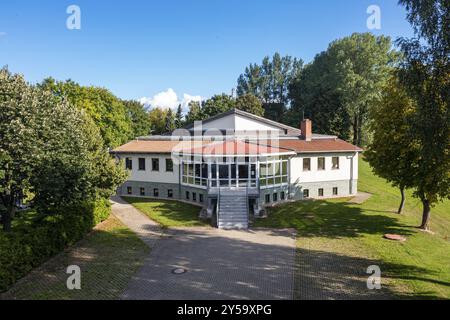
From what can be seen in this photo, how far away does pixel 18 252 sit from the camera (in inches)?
571

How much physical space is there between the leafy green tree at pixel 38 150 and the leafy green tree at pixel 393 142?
18.5 m

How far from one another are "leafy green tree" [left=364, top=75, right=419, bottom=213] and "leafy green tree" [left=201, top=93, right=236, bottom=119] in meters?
50.9

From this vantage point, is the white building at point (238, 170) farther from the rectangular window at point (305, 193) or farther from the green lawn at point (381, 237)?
the green lawn at point (381, 237)

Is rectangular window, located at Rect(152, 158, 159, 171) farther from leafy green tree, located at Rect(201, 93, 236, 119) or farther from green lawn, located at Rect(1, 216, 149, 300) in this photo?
leafy green tree, located at Rect(201, 93, 236, 119)

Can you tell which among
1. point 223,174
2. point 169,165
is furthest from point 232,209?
point 169,165

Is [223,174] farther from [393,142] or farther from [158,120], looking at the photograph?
[158,120]

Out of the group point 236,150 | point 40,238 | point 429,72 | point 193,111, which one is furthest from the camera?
point 193,111

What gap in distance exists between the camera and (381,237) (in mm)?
20594

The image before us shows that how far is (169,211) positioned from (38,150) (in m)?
12.5

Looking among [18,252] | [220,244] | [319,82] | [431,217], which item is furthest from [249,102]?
[18,252]

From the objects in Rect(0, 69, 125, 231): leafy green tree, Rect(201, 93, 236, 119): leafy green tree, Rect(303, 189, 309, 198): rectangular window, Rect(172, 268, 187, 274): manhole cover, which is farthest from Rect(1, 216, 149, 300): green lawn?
Rect(201, 93, 236, 119): leafy green tree
